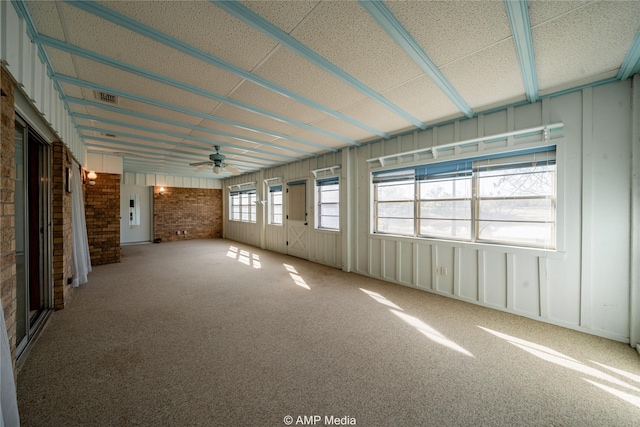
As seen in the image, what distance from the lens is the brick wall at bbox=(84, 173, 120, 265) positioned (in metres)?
5.73

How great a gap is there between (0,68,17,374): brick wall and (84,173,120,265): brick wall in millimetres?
4923

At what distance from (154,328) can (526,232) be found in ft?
15.5

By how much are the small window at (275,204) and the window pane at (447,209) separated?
15.0 feet

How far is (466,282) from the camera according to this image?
3.52 meters

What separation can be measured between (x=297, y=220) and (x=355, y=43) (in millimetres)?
5066

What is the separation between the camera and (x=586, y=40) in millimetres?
1929

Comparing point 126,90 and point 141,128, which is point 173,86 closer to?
point 126,90

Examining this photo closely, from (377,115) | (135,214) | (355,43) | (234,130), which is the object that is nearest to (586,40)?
(355,43)

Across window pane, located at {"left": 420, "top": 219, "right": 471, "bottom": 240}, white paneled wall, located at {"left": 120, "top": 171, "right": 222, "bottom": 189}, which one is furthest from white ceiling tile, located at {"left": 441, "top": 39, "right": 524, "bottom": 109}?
white paneled wall, located at {"left": 120, "top": 171, "right": 222, "bottom": 189}

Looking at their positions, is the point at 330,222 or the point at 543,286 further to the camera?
the point at 330,222

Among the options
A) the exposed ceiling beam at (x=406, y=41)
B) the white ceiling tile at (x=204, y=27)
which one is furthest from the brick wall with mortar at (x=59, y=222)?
the exposed ceiling beam at (x=406, y=41)

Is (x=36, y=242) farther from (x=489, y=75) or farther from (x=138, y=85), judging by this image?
(x=489, y=75)

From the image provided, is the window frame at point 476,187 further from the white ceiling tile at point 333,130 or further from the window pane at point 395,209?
the white ceiling tile at point 333,130

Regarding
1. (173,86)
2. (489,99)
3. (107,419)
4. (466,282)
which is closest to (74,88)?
(173,86)
